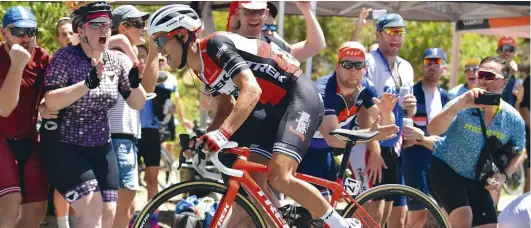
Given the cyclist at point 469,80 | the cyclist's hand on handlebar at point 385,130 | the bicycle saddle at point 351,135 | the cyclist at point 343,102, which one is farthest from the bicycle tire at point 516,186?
the bicycle saddle at point 351,135

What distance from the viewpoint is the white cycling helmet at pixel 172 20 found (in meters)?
5.55

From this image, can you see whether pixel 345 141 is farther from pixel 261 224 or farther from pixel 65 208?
pixel 65 208

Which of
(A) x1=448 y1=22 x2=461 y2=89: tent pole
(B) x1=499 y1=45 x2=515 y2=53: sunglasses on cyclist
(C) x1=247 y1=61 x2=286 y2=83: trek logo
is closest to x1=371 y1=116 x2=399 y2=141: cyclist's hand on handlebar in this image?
(C) x1=247 y1=61 x2=286 y2=83: trek logo

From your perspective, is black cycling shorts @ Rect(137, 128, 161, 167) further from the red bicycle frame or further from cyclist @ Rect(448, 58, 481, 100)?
the red bicycle frame

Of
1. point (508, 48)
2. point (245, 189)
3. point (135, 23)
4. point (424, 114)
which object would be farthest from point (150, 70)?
point (508, 48)

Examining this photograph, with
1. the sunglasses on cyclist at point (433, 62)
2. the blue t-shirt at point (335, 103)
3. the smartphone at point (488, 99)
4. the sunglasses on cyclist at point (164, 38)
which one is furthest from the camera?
the sunglasses on cyclist at point (433, 62)

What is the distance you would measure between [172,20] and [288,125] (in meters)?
0.93

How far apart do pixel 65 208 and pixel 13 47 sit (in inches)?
109

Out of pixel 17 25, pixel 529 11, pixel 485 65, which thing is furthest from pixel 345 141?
pixel 529 11

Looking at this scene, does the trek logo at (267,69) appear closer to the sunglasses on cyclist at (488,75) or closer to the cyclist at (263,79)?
the cyclist at (263,79)

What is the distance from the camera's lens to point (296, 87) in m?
5.86

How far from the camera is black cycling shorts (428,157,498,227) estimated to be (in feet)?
22.6

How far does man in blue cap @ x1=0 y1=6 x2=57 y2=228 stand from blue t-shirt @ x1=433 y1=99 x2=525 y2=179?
2.90 meters

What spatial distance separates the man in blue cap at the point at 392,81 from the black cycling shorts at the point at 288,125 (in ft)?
4.58
